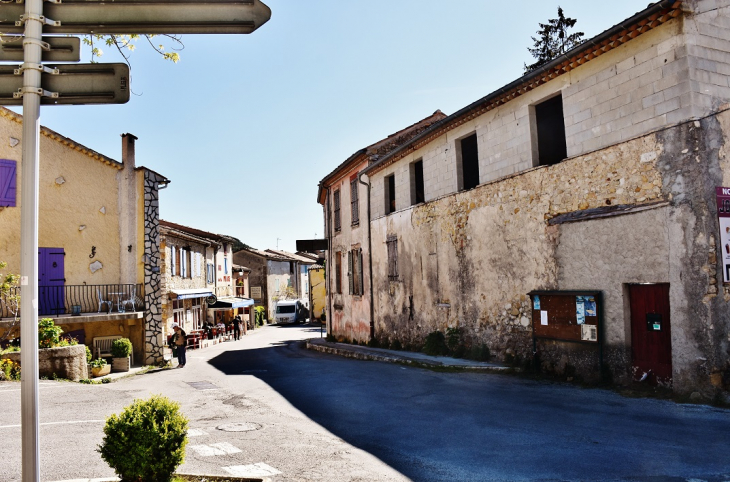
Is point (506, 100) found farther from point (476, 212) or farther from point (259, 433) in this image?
point (259, 433)

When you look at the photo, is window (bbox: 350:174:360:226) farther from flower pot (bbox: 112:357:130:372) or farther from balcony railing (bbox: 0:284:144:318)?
flower pot (bbox: 112:357:130:372)

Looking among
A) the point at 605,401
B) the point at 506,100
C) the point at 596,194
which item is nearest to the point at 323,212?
the point at 506,100

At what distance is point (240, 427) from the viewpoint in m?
8.47

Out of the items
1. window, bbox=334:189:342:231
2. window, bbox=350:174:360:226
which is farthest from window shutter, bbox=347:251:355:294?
window, bbox=334:189:342:231

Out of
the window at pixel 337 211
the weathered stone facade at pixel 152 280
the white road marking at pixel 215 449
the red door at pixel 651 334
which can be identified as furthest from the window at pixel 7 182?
the red door at pixel 651 334

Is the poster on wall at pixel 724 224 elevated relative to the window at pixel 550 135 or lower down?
lower down

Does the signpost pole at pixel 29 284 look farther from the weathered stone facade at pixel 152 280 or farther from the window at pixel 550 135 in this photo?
the weathered stone facade at pixel 152 280

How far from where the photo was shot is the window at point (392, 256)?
20125 millimetres

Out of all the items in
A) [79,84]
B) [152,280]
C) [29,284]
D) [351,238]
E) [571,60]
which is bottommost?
[29,284]

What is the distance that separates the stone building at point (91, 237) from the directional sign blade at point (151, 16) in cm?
1626

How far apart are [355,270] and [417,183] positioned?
233 inches

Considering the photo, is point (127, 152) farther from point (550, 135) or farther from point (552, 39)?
point (552, 39)

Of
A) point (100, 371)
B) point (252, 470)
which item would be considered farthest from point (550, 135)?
point (100, 371)

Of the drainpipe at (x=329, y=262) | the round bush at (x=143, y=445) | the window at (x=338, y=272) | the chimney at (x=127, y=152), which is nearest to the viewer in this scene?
the round bush at (x=143, y=445)
